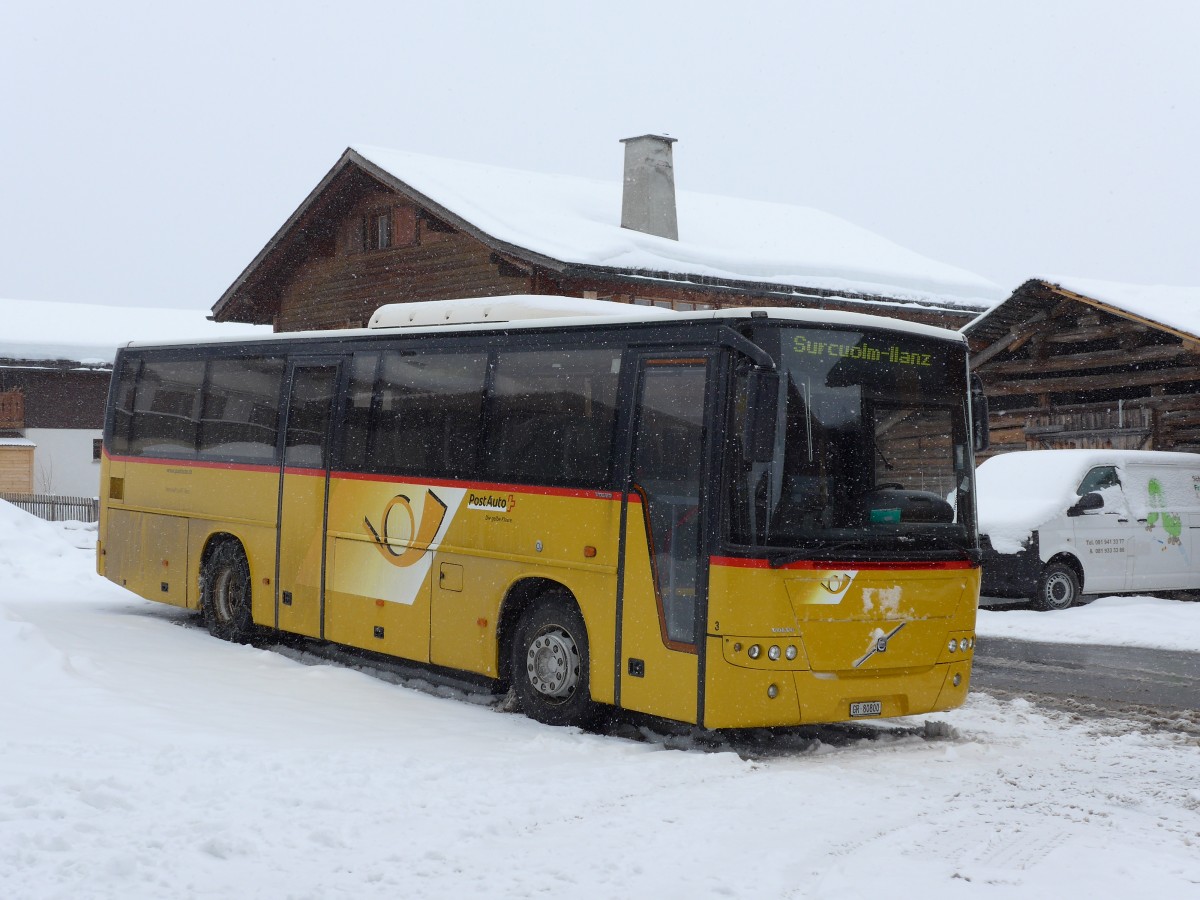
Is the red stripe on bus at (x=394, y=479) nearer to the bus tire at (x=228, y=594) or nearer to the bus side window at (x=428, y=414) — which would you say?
the bus side window at (x=428, y=414)

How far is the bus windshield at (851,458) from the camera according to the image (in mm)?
8766

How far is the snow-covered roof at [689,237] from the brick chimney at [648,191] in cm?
48

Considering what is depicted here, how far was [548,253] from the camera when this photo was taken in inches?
947

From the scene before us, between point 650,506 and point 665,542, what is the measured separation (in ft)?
A: 0.94

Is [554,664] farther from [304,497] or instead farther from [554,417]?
[304,497]

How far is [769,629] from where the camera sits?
8750mm

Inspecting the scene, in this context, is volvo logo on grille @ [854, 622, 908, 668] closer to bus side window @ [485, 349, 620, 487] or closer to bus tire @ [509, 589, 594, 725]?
bus tire @ [509, 589, 594, 725]

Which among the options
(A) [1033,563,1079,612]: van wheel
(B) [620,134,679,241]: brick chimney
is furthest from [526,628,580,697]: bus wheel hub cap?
(B) [620,134,679,241]: brick chimney

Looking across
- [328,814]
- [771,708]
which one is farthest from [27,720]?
[771,708]

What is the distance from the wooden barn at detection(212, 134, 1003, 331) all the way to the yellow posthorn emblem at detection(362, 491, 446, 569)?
1244 cm

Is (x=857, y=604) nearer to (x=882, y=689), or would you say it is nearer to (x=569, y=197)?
(x=882, y=689)

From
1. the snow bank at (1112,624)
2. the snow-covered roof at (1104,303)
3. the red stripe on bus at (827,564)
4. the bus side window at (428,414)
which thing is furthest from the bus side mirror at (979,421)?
the snow-covered roof at (1104,303)

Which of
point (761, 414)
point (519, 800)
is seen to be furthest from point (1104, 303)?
point (519, 800)

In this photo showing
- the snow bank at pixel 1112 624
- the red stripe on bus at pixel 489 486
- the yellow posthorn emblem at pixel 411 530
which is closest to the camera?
the red stripe on bus at pixel 489 486
